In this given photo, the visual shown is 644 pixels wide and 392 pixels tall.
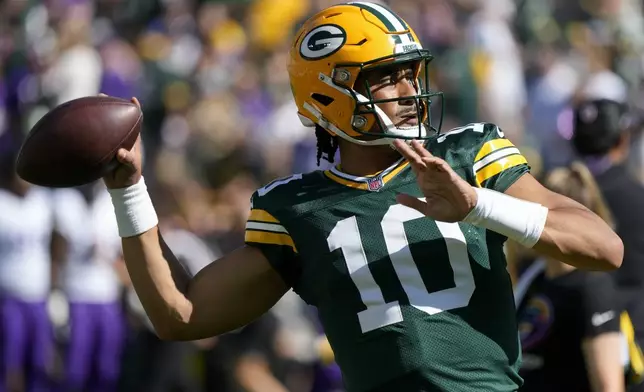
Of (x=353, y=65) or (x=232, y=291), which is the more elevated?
(x=353, y=65)

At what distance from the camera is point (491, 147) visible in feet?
11.2

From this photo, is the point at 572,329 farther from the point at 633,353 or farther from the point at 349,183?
the point at 349,183

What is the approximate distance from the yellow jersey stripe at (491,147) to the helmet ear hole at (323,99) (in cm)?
47

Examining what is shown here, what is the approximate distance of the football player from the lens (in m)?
3.27

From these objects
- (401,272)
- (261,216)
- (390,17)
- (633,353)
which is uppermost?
(390,17)

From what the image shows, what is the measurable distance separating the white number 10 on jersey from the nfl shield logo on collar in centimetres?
8

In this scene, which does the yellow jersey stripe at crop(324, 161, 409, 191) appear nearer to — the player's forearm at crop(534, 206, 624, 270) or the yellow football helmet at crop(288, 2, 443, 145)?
the yellow football helmet at crop(288, 2, 443, 145)

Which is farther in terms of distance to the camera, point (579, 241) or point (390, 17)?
point (390, 17)

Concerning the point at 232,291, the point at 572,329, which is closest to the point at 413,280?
the point at 232,291

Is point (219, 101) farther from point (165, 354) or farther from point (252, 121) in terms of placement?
point (165, 354)

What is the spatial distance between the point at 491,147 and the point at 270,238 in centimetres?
66

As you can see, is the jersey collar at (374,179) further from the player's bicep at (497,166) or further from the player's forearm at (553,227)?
the player's forearm at (553,227)

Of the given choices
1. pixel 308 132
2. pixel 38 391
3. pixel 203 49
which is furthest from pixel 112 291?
pixel 203 49

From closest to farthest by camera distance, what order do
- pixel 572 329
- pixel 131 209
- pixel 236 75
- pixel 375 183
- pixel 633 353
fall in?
pixel 375 183
pixel 131 209
pixel 572 329
pixel 633 353
pixel 236 75
